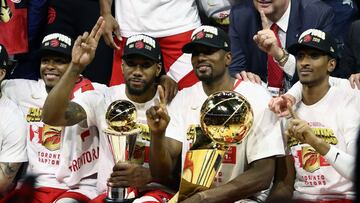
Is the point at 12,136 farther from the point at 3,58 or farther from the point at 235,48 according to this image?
the point at 235,48

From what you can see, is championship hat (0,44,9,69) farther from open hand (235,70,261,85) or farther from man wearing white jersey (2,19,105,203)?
open hand (235,70,261,85)

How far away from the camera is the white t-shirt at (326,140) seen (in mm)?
4535

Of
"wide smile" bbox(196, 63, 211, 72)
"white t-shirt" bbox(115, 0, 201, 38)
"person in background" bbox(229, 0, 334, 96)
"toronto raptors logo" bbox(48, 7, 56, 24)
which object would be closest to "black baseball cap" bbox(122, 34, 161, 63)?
"wide smile" bbox(196, 63, 211, 72)

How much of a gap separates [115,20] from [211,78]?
45.7 inches

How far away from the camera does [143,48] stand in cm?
491

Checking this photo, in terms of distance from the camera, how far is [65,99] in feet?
14.9

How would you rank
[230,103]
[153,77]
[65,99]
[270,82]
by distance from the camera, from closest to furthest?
[230,103], [65,99], [153,77], [270,82]

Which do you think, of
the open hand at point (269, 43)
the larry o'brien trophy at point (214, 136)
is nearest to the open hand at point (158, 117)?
the larry o'brien trophy at point (214, 136)

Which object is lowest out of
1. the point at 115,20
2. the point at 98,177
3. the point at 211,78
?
the point at 98,177

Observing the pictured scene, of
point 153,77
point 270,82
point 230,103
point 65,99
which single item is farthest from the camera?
point 270,82

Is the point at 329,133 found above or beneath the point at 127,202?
above

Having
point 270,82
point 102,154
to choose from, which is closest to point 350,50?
point 270,82

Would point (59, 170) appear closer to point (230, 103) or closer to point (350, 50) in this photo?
point (230, 103)

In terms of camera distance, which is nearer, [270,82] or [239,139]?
[239,139]
